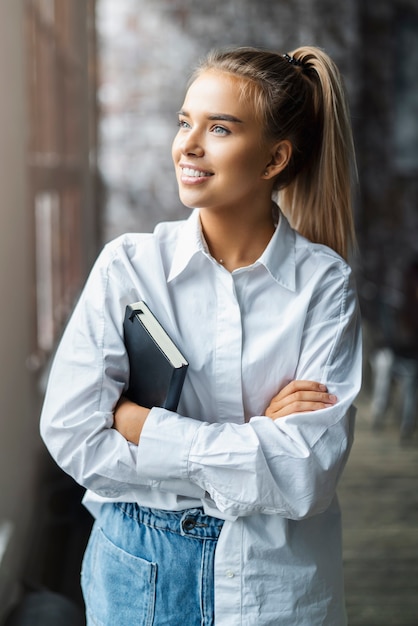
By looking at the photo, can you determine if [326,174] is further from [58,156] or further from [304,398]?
[58,156]

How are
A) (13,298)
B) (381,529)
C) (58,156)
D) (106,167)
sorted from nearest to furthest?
(13,298), (381,529), (58,156), (106,167)

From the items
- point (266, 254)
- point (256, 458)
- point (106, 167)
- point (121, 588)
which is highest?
point (266, 254)

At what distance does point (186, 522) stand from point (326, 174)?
628 millimetres

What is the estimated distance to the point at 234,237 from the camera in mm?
1372

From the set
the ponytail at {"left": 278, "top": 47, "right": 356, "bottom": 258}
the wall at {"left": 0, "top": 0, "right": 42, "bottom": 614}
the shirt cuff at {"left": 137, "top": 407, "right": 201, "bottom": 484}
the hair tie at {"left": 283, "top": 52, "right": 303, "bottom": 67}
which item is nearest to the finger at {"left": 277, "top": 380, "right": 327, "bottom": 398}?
the shirt cuff at {"left": 137, "top": 407, "right": 201, "bottom": 484}

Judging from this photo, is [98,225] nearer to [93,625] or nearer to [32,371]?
[32,371]

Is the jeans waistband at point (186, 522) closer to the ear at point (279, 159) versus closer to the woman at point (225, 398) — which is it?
the woman at point (225, 398)

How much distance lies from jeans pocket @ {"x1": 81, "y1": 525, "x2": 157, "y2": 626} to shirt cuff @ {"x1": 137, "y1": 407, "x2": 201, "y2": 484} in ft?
0.53

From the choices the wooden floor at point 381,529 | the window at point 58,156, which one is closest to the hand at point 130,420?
the window at point 58,156

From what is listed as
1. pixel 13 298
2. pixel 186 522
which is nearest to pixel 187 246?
pixel 186 522

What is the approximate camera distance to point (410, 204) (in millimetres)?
7062

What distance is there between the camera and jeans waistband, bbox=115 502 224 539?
4.17 ft

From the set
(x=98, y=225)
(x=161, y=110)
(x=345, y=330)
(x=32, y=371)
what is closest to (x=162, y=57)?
(x=161, y=110)

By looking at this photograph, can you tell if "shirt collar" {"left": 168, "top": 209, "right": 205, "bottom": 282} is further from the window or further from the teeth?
the window
